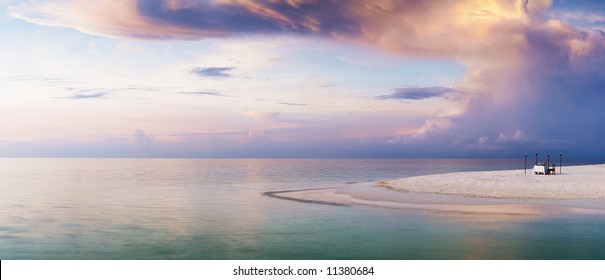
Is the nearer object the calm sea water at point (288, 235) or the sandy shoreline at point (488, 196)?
the calm sea water at point (288, 235)

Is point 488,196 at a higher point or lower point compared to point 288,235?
higher

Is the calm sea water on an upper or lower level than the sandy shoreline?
lower

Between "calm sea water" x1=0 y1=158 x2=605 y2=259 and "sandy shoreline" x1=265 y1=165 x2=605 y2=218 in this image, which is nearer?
"calm sea water" x1=0 y1=158 x2=605 y2=259

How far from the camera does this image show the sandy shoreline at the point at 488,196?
45.1m

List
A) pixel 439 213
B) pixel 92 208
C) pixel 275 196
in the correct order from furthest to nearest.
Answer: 1. pixel 275 196
2. pixel 92 208
3. pixel 439 213

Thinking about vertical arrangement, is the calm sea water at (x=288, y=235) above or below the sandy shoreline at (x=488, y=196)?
below

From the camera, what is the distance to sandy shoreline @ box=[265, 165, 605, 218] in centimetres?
4512

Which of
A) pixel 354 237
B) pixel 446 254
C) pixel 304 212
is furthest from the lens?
pixel 304 212

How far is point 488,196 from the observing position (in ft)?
174

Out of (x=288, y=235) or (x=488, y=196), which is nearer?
(x=288, y=235)

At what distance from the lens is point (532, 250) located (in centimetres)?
3123
